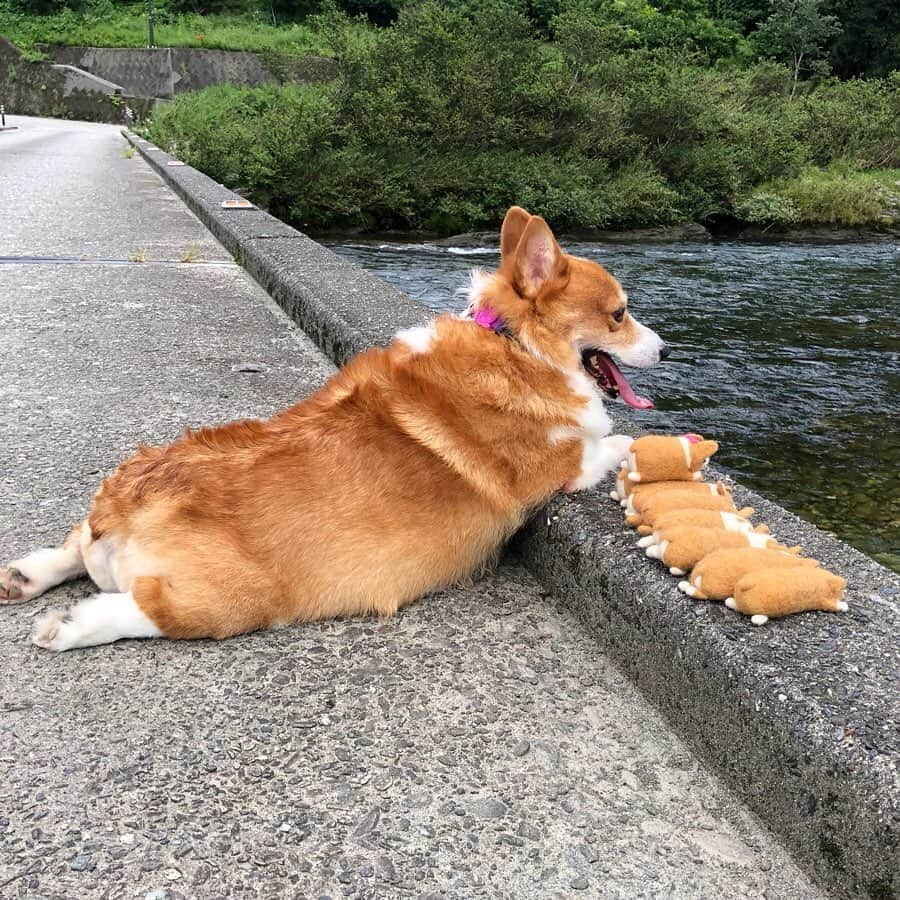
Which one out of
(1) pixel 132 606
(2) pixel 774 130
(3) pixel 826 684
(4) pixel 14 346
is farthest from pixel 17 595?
(2) pixel 774 130

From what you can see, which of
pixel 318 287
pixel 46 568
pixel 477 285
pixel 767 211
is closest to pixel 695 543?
pixel 477 285

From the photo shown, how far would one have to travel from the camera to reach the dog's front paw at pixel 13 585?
2.38 meters

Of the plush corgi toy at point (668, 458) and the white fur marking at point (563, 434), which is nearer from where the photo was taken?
the plush corgi toy at point (668, 458)

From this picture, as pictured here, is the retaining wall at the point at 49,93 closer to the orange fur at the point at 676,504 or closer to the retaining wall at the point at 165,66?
the retaining wall at the point at 165,66

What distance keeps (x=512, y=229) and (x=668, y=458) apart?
86cm

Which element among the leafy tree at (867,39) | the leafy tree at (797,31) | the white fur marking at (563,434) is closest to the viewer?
the white fur marking at (563,434)

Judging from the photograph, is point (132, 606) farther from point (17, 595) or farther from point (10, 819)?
point (10, 819)

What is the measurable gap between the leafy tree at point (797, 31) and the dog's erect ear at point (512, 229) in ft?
144

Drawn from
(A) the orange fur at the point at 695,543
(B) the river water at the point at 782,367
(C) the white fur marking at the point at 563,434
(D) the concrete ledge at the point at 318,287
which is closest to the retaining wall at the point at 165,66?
(B) the river water at the point at 782,367

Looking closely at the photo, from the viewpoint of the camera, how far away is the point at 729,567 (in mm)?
2029

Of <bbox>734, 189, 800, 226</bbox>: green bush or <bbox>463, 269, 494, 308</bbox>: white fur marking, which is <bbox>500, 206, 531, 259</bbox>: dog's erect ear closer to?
<bbox>463, 269, 494, 308</bbox>: white fur marking

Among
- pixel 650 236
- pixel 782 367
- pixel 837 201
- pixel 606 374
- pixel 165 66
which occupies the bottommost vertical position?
pixel 650 236

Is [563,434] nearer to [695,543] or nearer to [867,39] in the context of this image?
[695,543]

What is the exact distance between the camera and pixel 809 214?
830 inches
